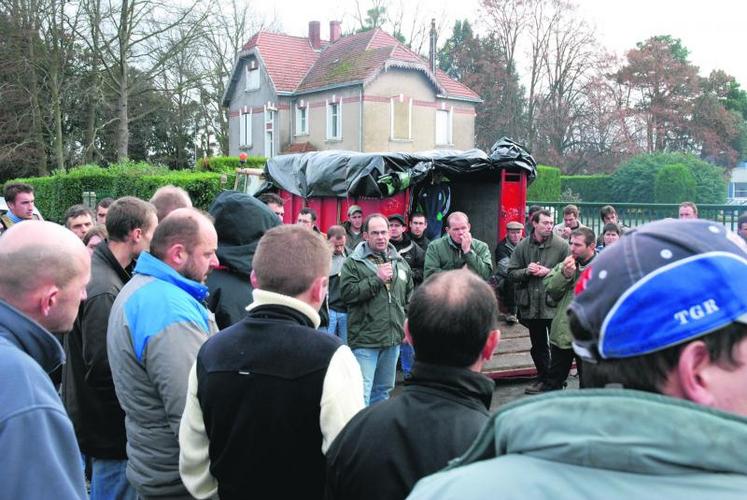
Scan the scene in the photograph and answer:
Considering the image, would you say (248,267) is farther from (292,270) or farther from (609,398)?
(609,398)

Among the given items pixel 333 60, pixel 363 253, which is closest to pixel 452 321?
pixel 363 253

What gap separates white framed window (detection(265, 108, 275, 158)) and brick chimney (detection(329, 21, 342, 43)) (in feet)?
22.9

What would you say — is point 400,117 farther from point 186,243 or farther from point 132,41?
point 186,243

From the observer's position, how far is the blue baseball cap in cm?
114

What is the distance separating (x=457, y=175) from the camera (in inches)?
420

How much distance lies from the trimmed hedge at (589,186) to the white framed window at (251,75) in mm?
18694

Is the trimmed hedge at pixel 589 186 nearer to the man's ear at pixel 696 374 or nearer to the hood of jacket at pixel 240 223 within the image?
the hood of jacket at pixel 240 223

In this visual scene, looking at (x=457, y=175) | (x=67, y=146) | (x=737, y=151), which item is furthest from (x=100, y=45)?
(x=737, y=151)

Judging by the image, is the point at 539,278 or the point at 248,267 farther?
the point at 539,278

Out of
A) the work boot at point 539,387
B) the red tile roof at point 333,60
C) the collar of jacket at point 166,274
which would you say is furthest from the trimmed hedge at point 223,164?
the collar of jacket at point 166,274

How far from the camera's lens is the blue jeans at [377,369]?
695 centimetres

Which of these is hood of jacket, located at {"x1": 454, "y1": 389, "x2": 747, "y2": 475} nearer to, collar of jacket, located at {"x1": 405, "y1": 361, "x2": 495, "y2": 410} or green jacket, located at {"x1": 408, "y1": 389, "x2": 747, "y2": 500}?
green jacket, located at {"x1": 408, "y1": 389, "x2": 747, "y2": 500}

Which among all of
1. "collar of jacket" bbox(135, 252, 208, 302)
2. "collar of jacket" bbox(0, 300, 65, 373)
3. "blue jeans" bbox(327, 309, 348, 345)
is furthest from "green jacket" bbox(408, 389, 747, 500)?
"blue jeans" bbox(327, 309, 348, 345)

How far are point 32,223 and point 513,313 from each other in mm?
8051
